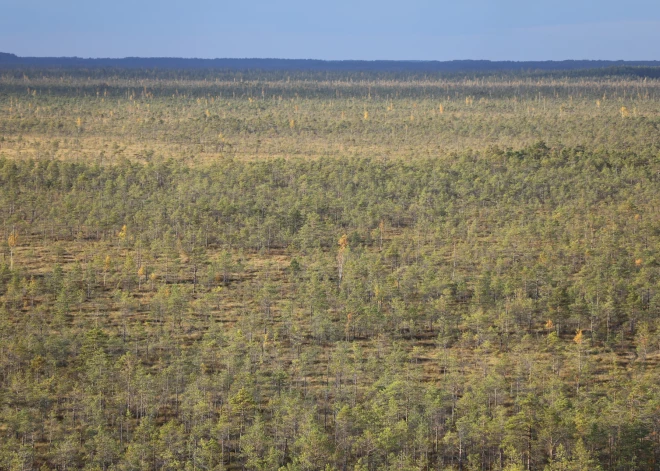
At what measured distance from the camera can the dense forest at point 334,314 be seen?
47.6m

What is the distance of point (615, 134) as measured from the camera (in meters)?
162

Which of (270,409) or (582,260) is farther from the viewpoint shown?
(582,260)

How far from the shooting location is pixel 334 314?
7000cm

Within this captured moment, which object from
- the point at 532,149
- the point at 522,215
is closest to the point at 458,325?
the point at 522,215

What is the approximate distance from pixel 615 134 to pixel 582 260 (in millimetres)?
85087

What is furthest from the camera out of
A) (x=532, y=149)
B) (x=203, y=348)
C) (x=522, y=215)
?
(x=532, y=149)

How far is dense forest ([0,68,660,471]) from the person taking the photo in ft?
156

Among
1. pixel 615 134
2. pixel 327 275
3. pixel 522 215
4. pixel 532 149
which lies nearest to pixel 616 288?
pixel 327 275

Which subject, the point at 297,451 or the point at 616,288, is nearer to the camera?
the point at 297,451

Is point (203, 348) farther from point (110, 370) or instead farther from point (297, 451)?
point (297, 451)

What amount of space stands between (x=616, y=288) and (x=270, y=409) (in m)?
30.8

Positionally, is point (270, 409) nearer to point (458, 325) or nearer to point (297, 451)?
point (297, 451)

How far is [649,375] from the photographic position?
185 feet

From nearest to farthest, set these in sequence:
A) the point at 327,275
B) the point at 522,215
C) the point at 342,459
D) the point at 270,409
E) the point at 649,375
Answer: the point at 342,459 < the point at 270,409 < the point at 649,375 < the point at 327,275 < the point at 522,215
